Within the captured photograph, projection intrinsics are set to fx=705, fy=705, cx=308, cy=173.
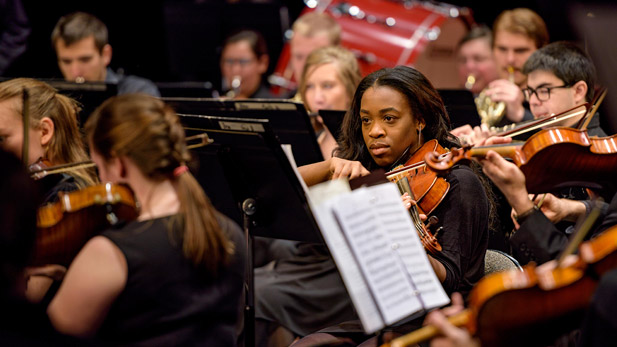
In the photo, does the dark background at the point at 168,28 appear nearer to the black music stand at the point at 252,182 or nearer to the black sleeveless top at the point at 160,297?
the black music stand at the point at 252,182

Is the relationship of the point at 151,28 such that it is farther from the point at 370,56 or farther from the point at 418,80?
the point at 418,80

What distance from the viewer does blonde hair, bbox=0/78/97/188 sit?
2.63 metres

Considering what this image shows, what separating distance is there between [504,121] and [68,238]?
2.57 metres

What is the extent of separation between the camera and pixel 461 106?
125 inches

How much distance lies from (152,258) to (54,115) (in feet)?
3.87

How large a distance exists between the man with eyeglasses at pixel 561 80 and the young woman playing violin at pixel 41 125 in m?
1.90

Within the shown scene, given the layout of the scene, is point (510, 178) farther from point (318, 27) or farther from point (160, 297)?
point (318, 27)

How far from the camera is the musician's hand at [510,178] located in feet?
6.49

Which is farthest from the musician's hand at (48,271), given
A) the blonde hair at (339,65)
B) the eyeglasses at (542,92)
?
the eyeglasses at (542,92)

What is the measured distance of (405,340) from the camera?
1514 mm

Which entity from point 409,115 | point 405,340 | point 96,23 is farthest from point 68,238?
point 96,23

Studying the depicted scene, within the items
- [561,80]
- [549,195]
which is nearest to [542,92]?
[561,80]

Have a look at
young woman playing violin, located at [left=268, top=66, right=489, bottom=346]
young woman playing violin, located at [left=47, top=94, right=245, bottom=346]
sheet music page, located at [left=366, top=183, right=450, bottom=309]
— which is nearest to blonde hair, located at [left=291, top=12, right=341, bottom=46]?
young woman playing violin, located at [left=268, top=66, right=489, bottom=346]

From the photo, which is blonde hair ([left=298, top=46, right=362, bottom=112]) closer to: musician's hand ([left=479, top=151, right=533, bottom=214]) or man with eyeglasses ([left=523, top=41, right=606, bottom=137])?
man with eyeglasses ([left=523, top=41, right=606, bottom=137])
